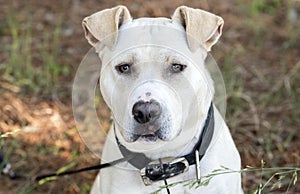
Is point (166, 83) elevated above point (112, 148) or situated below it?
above

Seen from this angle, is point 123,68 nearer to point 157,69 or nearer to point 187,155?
point 157,69

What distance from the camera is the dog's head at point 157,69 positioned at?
3010 millimetres

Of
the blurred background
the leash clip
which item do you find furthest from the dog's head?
the blurred background

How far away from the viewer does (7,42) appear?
6039mm

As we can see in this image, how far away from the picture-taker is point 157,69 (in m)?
3.12

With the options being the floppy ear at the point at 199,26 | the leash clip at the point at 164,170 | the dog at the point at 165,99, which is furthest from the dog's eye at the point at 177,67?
the leash clip at the point at 164,170

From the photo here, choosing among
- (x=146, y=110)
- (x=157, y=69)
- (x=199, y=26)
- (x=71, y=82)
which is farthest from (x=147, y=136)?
(x=71, y=82)

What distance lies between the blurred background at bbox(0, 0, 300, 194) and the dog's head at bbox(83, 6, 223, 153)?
2.91ft

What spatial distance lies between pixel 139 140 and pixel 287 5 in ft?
12.7

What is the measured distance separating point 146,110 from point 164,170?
0.50 m

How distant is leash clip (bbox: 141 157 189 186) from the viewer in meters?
3.27

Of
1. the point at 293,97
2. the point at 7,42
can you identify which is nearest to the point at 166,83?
the point at 293,97

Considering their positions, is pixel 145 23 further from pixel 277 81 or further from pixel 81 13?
pixel 81 13

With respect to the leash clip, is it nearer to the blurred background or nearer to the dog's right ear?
the dog's right ear
